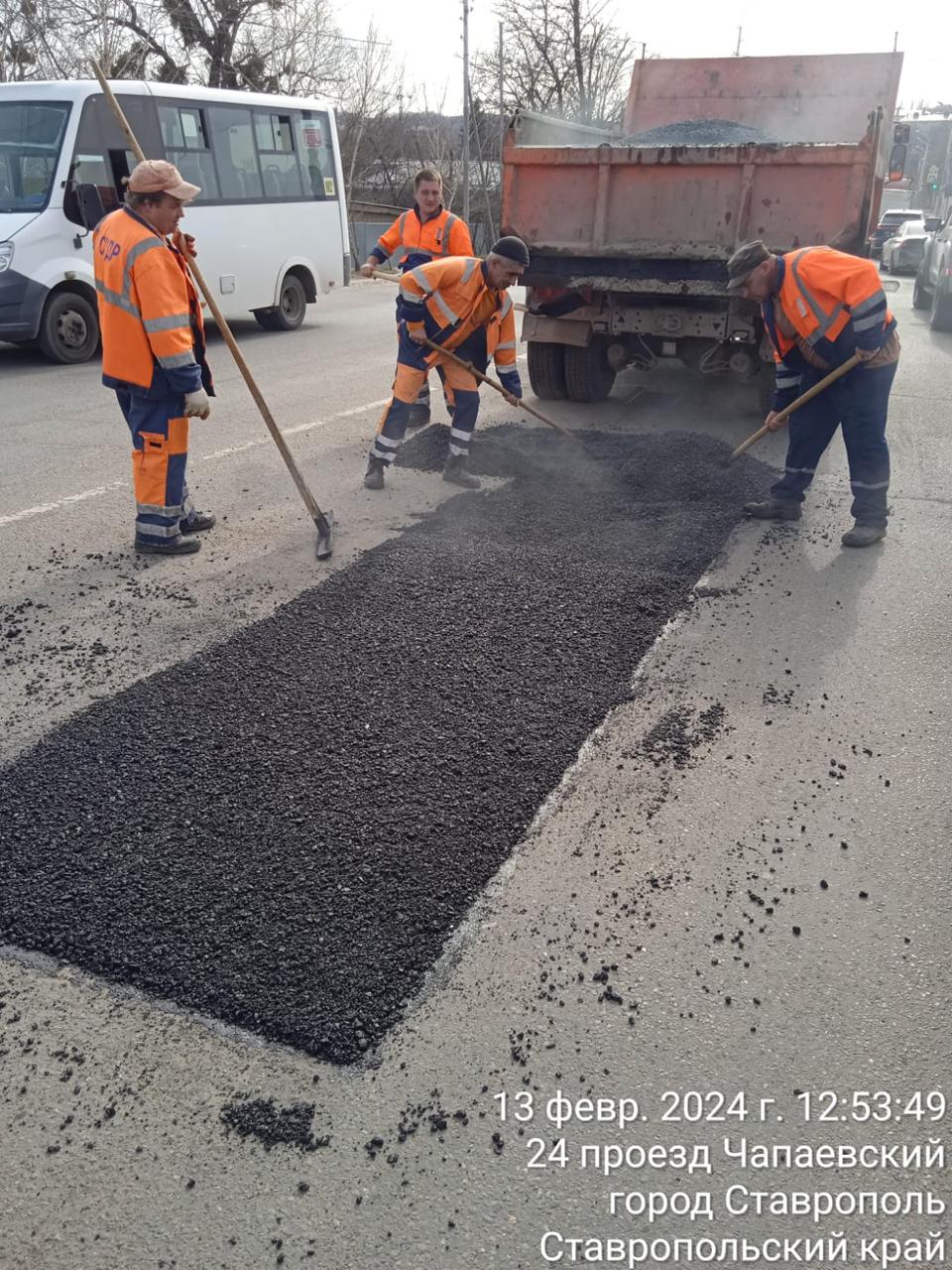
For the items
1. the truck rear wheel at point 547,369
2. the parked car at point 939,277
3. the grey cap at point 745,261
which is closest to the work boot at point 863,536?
the grey cap at point 745,261

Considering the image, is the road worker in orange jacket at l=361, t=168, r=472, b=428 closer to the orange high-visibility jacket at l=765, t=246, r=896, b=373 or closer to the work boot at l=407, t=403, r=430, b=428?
the work boot at l=407, t=403, r=430, b=428

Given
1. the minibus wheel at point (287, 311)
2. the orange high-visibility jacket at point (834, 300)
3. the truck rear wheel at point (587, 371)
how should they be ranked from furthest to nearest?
1. the minibus wheel at point (287, 311)
2. the truck rear wheel at point (587, 371)
3. the orange high-visibility jacket at point (834, 300)

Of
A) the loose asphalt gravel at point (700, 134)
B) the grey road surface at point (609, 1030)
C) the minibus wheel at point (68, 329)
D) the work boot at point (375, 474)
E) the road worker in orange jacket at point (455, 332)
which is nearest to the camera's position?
the grey road surface at point (609, 1030)

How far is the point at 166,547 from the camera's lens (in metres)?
5.04

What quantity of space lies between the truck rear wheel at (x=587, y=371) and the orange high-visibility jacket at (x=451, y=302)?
6.33 ft

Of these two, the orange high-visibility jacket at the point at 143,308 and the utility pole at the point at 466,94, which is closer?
the orange high-visibility jacket at the point at 143,308

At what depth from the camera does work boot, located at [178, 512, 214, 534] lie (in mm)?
5395

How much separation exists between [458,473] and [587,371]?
247 centimetres

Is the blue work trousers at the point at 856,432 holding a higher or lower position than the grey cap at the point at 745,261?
lower

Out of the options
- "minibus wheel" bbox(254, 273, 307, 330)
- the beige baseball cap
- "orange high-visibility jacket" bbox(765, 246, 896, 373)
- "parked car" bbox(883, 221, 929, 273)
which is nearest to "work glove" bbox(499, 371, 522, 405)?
"orange high-visibility jacket" bbox(765, 246, 896, 373)

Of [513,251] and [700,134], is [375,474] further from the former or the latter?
[700,134]

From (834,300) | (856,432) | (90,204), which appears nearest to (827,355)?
(834,300)

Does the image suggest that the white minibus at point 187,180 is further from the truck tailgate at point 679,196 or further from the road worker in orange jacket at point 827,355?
the road worker in orange jacket at point 827,355

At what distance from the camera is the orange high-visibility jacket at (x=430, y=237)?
7.42 meters
